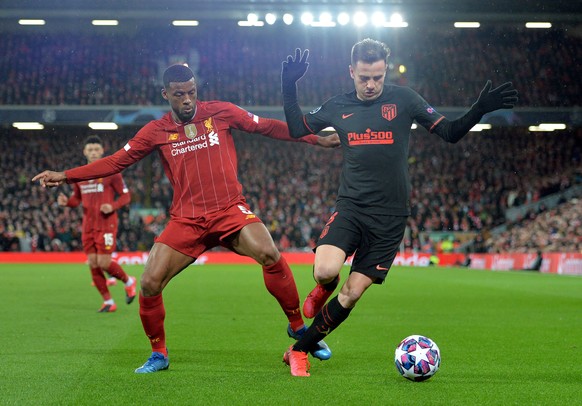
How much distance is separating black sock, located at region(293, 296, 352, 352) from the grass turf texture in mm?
270

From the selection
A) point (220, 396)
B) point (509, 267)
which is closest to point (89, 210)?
point (220, 396)

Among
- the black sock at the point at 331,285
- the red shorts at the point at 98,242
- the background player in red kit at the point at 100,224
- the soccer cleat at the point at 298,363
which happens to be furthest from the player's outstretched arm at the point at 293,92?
the red shorts at the point at 98,242

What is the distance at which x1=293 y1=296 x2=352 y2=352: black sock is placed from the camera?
236 inches

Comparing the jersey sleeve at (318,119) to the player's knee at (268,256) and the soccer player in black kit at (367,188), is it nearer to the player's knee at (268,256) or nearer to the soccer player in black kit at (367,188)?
the soccer player in black kit at (367,188)

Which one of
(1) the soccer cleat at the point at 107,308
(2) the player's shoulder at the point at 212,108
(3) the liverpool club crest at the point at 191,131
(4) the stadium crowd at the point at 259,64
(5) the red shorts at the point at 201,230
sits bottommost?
(1) the soccer cleat at the point at 107,308

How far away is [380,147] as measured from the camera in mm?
6117

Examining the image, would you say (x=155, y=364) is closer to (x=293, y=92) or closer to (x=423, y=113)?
(x=293, y=92)

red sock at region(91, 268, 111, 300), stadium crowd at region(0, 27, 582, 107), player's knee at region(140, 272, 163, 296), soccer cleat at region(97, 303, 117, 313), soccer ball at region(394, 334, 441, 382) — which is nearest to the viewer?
soccer ball at region(394, 334, 441, 382)

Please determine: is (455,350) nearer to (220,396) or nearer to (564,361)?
(564,361)

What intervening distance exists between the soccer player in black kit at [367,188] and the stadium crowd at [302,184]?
2656 centimetres

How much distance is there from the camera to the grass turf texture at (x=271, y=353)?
5188 millimetres

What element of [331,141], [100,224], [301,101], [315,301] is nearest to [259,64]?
[301,101]

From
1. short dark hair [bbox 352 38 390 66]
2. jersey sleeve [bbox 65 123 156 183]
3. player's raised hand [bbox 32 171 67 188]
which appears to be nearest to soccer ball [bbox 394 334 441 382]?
short dark hair [bbox 352 38 390 66]

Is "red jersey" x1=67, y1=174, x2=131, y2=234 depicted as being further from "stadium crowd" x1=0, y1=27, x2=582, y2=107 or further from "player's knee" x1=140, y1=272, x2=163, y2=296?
"stadium crowd" x1=0, y1=27, x2=582, y2=107
